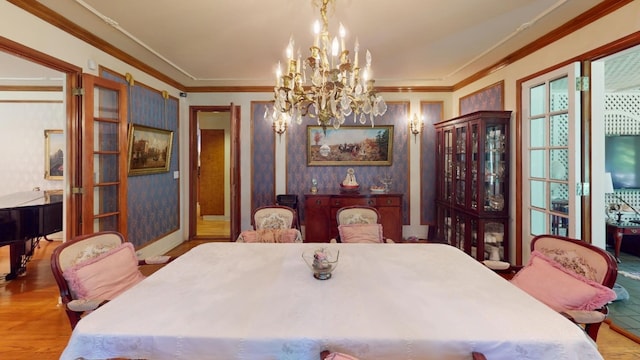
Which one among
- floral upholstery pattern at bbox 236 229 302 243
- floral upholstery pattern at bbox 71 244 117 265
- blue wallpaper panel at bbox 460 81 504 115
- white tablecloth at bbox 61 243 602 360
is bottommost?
white tablecloth at bbox 61 243 602 360

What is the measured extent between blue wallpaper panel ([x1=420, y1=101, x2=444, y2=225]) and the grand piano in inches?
197

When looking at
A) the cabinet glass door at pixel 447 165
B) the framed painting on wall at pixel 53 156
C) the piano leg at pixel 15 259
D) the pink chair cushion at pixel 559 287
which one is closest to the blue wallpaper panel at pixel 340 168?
the cabinet glass door at pixel 447 165

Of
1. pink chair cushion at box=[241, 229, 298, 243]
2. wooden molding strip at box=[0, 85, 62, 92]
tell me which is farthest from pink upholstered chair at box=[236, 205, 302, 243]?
wooden molding strip at box=[0, 85, 62, 92]

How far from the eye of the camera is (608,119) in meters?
4.45

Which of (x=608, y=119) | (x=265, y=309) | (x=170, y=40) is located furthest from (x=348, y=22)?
(x=608, y=119)

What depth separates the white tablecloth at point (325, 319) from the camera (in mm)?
1125

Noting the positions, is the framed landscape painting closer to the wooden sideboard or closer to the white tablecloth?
the wooden sideboard

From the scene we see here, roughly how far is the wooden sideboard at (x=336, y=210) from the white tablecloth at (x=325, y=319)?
8.83ft

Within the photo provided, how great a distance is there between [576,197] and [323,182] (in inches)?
128

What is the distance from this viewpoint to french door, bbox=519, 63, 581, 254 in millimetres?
2670

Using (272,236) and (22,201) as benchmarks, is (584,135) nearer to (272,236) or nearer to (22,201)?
(272,236)

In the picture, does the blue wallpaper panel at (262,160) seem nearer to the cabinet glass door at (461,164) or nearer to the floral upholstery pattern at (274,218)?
the floral upholstery pattern at (274,218)

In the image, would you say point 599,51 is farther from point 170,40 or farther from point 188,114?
point 188,114

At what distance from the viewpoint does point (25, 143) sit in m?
4.95
